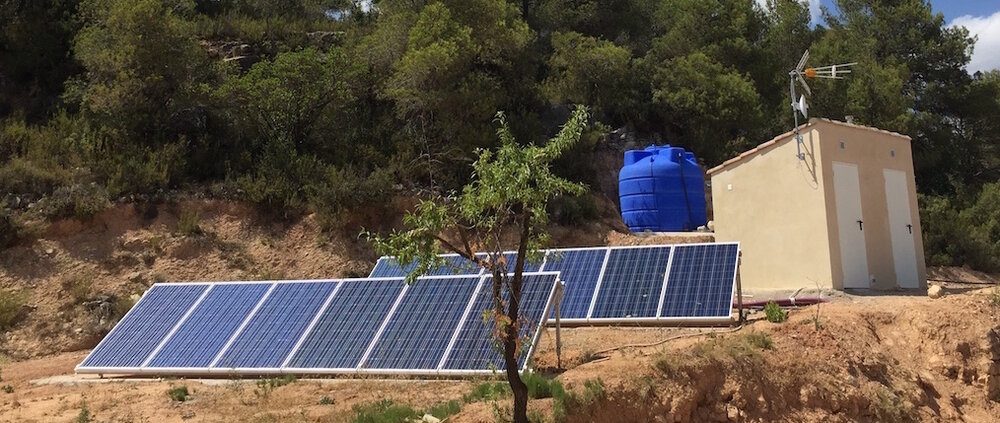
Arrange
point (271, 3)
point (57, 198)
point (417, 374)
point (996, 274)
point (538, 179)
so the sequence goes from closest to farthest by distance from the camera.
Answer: point (538, 179), point (417, 374), point (57, 198), point (996, 274), point (271, 3)

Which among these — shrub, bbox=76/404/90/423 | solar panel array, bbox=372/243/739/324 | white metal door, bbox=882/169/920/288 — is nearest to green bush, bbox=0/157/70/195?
solar panel array, bbox=372/243/739/324

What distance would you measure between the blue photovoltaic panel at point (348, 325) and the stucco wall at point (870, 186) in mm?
9029

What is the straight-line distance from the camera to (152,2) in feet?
70.3

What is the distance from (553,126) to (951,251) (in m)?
15.4

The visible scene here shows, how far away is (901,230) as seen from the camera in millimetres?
16875

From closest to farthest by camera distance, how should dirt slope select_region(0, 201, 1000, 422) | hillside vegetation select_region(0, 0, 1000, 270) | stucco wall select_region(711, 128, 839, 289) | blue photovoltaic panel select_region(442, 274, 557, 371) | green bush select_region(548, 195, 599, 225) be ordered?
1. dirt slope select_region(0, 201, 1000, 422)
2. blue photovoltaic panel select_region(442, 274, 557, 371)
3. stucco wall select_region(711, 128, 839, 289)
4. hillside vegetation select_region(0, 0, 1000, 270)
5. green bush select_region(548, 195, 599, 225)

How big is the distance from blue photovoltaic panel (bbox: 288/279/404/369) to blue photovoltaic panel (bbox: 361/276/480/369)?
0.23 meters

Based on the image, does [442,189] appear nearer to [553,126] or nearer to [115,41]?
[553,126]

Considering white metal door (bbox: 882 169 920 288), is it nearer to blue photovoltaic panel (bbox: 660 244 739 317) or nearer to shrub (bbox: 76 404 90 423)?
blue photovoltaic panel (bbox: 660 244 739 317)

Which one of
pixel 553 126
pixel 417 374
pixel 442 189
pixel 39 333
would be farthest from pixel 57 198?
pixel 553 126

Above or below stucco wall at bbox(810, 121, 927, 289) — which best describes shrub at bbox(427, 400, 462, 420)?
below

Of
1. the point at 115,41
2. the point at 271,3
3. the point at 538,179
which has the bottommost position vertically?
the point at 538,179

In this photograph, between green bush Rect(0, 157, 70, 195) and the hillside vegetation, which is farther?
the hillside vegetation

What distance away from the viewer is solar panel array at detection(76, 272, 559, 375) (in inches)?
366
